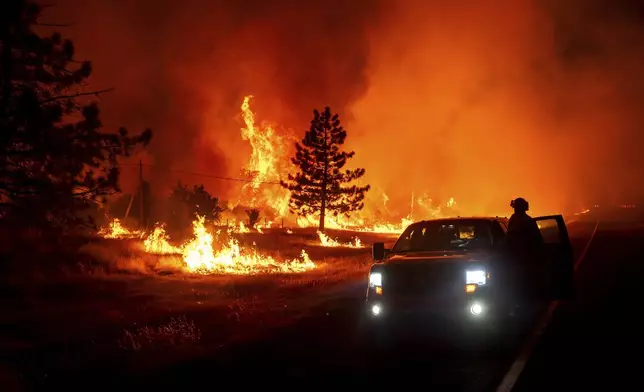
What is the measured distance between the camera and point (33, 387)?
6.35 m

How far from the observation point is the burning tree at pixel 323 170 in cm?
4506

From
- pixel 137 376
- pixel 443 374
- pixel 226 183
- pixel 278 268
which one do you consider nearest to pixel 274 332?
pixel 137 376

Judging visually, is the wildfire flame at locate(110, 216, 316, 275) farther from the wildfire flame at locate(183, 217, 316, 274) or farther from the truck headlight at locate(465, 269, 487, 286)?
the truck headlight at locate(465, 269, 487, 286)

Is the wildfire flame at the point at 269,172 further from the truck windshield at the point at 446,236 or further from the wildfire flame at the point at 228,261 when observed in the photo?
the truck windshield at the point at 446,236

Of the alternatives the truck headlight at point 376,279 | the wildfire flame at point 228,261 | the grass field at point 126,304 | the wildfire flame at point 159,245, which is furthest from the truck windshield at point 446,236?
the wildfire flame at point 159,245

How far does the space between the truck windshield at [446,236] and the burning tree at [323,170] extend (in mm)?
34793

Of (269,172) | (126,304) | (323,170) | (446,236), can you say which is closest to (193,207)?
(323,170)

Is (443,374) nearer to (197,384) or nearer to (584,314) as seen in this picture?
(197,384)

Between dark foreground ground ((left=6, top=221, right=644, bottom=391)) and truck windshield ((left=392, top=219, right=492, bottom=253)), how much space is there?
4.24 feet

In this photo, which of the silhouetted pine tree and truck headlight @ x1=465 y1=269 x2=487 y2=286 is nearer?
truck headlight @ x1=465 y1=269 x2=487 y2=286

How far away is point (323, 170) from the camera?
45.5 metres

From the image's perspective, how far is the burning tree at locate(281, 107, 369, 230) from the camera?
4506cm

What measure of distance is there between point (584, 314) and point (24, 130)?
29.3 ft

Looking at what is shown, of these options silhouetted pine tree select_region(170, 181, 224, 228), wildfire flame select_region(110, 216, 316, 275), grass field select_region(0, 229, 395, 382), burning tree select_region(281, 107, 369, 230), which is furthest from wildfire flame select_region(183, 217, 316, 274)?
burning tree select_region(281, 107, 369, 230)
